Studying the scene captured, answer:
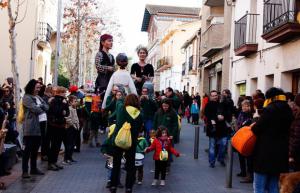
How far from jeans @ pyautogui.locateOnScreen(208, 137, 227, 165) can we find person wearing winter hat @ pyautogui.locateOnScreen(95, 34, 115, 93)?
3.23 meters

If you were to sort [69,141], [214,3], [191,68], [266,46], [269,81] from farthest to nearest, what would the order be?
[191,68] → [214,3] → [269,81] → [266,46] → [69,141]

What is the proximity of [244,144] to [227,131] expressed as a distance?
19.7ft

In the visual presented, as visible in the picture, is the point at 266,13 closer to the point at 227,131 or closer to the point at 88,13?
the point at 227,131

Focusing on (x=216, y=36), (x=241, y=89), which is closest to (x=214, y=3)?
(x=216, y=36)

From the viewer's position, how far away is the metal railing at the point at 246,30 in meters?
20.4

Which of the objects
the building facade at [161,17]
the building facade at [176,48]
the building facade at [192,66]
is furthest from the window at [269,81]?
the building facade at [161,17]

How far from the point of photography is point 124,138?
9250 mm

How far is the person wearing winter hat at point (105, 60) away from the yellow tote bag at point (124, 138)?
2.99 m

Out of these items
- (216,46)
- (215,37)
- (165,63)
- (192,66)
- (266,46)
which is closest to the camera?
(266,46)

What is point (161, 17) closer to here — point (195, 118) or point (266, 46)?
point (195, 118)

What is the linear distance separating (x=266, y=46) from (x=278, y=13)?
6.77ft

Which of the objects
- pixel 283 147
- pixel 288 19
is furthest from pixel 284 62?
pixel 283 147

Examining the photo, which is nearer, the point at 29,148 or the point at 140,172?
the point at 140,172

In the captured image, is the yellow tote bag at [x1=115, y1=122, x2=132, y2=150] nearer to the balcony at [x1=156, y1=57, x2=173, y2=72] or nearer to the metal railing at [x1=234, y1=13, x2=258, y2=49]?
the metal railing at [x1=234, y1=13, x2=258, y2=49]
